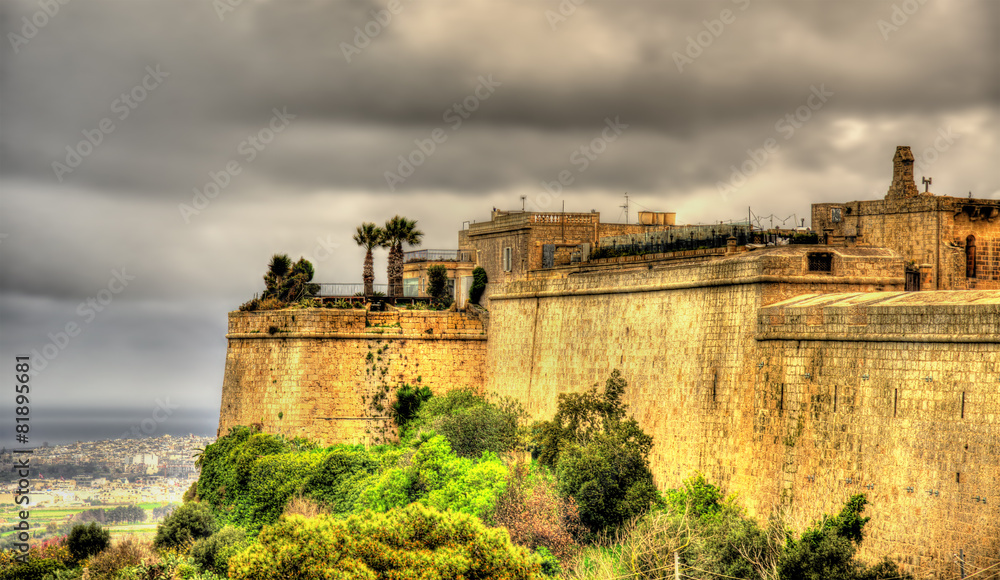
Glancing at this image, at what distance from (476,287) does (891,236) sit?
1747 centimetres

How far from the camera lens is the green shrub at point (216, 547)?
136ft

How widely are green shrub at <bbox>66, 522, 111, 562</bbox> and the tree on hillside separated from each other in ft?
33.1

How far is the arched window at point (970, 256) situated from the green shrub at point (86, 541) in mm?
30182

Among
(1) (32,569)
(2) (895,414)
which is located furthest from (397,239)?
(2) (895,414)

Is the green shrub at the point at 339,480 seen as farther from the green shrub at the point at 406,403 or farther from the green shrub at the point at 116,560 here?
the green shrub at the point at 116,560

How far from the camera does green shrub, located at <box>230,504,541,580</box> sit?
92.7 ft

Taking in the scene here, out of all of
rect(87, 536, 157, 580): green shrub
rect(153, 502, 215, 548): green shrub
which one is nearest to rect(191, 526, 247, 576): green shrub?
rect(153, 502, 215, 548): green shrub

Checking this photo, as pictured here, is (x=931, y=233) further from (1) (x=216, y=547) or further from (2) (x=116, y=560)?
(2) (x=116, y=560)

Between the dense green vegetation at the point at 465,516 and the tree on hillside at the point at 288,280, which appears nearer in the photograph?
the dense green vegetation at the point at 465,516

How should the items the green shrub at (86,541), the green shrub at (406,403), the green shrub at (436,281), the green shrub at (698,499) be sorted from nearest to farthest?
1. the green shrub at (698,499)
2. the green shrub at (406,403)
3. the green shrub at (86,541)
4. the green shrub at (436,281)

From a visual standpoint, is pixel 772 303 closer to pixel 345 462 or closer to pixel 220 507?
pixel 345 462

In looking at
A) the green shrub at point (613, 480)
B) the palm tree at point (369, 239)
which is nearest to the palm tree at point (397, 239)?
the palm tree at point (369, 239)

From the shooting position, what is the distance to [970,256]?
3619 cm

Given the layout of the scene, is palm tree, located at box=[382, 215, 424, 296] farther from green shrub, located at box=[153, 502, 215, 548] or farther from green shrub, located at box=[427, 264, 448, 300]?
green shrub, located at box=[153, 502, 215, 548]
